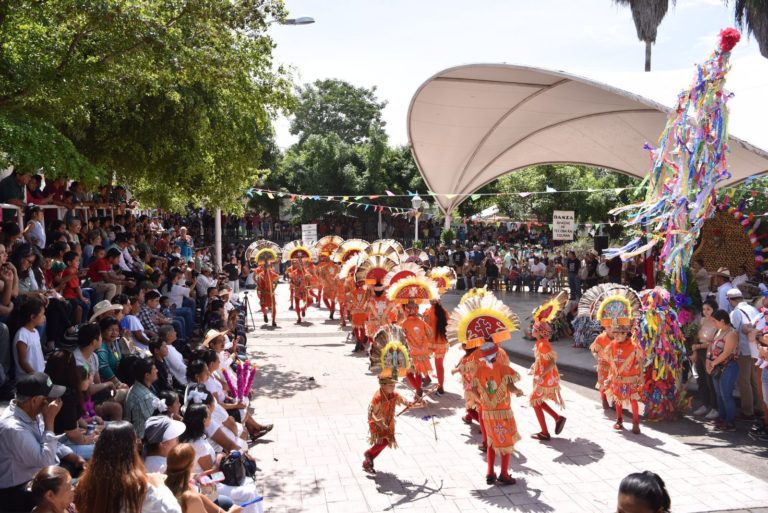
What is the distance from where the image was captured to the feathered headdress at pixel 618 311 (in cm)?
869

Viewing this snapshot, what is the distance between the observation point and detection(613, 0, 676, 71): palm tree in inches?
1294

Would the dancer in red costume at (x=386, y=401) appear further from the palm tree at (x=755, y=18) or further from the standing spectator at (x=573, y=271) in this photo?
the palm tree at (x=755, y=18)

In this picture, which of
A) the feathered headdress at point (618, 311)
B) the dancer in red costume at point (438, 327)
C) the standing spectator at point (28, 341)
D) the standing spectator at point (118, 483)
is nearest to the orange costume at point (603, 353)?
the feathered headdress at point (618, 311)

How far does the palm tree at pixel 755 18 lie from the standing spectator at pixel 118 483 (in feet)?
108

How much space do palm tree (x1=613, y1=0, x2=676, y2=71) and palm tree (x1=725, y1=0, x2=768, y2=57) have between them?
371 cm

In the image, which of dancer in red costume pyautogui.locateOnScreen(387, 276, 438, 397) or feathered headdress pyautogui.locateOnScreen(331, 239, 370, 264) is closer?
dancer in red costume pyautogui.locateOnScreen(387, 276, 438, 397)

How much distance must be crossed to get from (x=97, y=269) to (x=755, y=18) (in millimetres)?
30997

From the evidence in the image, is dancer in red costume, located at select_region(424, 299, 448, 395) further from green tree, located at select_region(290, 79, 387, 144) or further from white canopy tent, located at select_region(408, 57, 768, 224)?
green tree, located at select_region(290, 79, 387, 144)

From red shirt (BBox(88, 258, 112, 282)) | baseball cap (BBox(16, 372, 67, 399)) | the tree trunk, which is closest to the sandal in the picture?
baseball cap (BBox(16, 372, 67, 399))

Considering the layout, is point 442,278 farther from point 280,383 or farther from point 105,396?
point 105,396

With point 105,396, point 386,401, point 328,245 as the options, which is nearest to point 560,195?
point 328,245

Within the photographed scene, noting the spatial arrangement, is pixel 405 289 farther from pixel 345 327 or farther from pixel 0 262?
pixel 345 327

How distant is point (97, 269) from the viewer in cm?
991

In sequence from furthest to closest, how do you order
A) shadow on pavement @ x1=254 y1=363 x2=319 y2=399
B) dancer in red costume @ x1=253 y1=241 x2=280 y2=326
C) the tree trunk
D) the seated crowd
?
1. the tree trunk
2. dancer in red costume @ x1=253 y1=241 x2=280 y2=326
3. shadow on pavement @ x1=254 y1=363 x2=319 y2=399
4. the seated crowd
